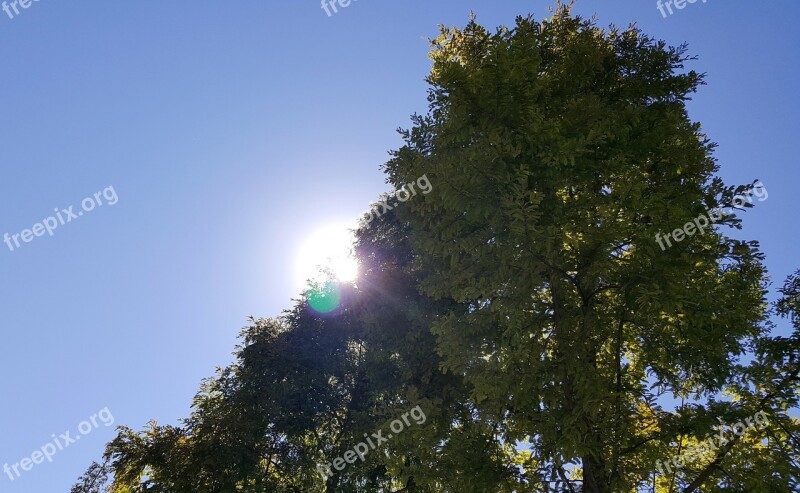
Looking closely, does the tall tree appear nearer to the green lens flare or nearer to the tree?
the tree

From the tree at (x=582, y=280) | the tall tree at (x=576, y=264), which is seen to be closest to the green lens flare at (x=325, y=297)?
the tree at (x=582, y=280)

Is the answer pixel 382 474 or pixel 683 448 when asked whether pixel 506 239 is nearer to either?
pixel 683 448

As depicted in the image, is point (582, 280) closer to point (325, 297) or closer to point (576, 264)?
point (576, 264)

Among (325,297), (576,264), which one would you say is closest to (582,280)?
(576,264)

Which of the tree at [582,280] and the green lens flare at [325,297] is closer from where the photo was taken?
the tree at [582,280]

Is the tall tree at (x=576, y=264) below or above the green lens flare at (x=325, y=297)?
below

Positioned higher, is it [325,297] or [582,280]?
[325,297]

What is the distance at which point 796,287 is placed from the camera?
8398mm

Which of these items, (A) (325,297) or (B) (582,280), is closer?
(B) (582,280)

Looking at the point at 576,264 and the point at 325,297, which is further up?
the point at 325,297

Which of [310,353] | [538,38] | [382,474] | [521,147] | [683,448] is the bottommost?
[683,448]

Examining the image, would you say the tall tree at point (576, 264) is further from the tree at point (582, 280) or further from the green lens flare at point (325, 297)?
the green lens flare at point (325, 297)

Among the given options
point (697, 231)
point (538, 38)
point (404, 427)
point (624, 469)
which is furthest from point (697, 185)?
point (404, 427)

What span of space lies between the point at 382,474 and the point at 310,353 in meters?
4.96
